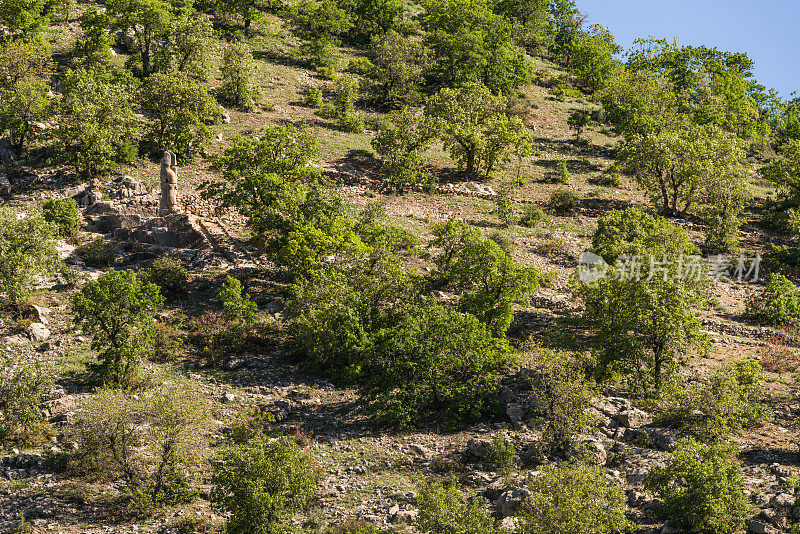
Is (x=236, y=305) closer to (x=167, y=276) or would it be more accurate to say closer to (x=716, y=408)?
(x=167, y=276)

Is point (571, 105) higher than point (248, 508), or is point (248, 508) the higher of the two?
point (571, 105)

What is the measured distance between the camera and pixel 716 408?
88.0 ft

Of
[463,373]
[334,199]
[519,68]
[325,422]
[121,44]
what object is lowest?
[325,422]

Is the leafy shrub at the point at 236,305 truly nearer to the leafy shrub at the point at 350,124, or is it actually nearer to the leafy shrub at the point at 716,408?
the leafy shrub at the point at 716,408

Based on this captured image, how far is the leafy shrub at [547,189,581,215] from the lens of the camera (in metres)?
49.3

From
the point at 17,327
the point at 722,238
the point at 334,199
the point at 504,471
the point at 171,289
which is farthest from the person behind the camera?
the point at 722,238

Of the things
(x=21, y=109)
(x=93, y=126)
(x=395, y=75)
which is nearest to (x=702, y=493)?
(x=93, y=126)

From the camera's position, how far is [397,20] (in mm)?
79875

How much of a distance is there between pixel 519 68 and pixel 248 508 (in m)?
55.7

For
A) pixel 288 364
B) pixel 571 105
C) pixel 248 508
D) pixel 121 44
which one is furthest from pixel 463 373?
pixel 571 105

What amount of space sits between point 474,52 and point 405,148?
75.7 ft

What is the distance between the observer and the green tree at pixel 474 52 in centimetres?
6688

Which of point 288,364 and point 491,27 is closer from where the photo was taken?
point 288,364

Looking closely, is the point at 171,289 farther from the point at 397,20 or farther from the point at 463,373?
the point at 397,20
